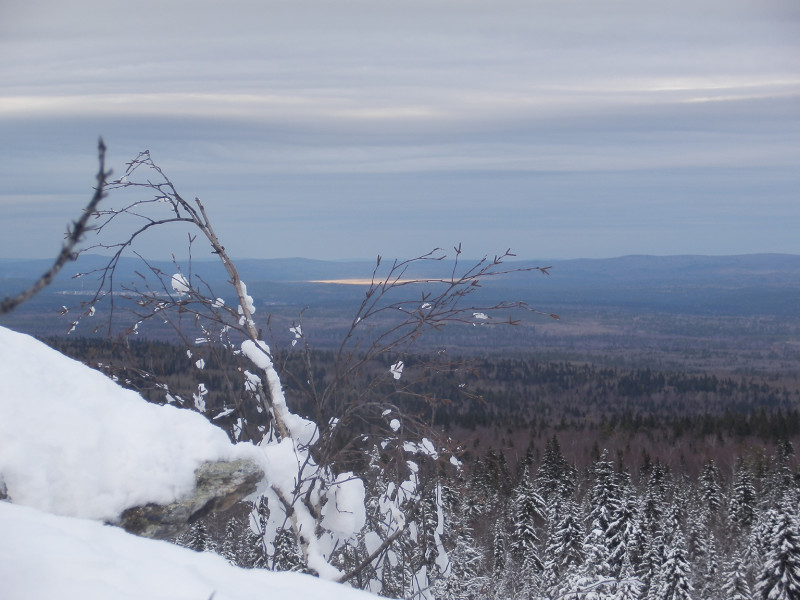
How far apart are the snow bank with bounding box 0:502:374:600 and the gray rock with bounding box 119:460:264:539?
49 centimetres

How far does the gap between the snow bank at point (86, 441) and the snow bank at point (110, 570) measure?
14.5 inches

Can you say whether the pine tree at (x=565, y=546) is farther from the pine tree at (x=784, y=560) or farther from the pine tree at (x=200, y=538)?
the pine tree at (x=200, y=538)

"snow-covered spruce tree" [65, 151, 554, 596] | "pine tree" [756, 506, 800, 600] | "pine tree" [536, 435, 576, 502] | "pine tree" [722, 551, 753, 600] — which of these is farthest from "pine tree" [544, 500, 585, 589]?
"snow-covered spruce tree" [65, 151, 554, 596]

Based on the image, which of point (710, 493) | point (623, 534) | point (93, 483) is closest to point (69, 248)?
point (93, 483)

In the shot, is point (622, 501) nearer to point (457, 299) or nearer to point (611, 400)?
point (457, 299)

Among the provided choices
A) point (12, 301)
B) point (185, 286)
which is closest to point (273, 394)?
point (185, 286)

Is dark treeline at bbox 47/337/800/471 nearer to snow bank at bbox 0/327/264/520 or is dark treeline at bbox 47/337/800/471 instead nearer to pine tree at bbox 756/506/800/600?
pine tree at bbox 756/506/800/600

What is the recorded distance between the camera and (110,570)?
3.24 m

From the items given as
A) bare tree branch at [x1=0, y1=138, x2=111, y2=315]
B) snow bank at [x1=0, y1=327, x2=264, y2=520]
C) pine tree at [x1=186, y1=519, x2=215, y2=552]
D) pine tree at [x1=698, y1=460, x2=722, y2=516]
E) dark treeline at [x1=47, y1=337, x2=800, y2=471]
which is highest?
bare tree branch at [x1=0, y1=138, x2=111, y2=315]

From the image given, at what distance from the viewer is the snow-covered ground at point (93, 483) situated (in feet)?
10.4

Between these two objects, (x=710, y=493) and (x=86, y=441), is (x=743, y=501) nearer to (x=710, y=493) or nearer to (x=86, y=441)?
(x=710, y=493)

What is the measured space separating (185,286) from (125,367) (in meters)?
0.83

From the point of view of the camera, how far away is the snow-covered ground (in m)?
3.18

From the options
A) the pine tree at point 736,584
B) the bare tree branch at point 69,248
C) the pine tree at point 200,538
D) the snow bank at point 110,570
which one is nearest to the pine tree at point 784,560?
the pine tree at point 736,584
